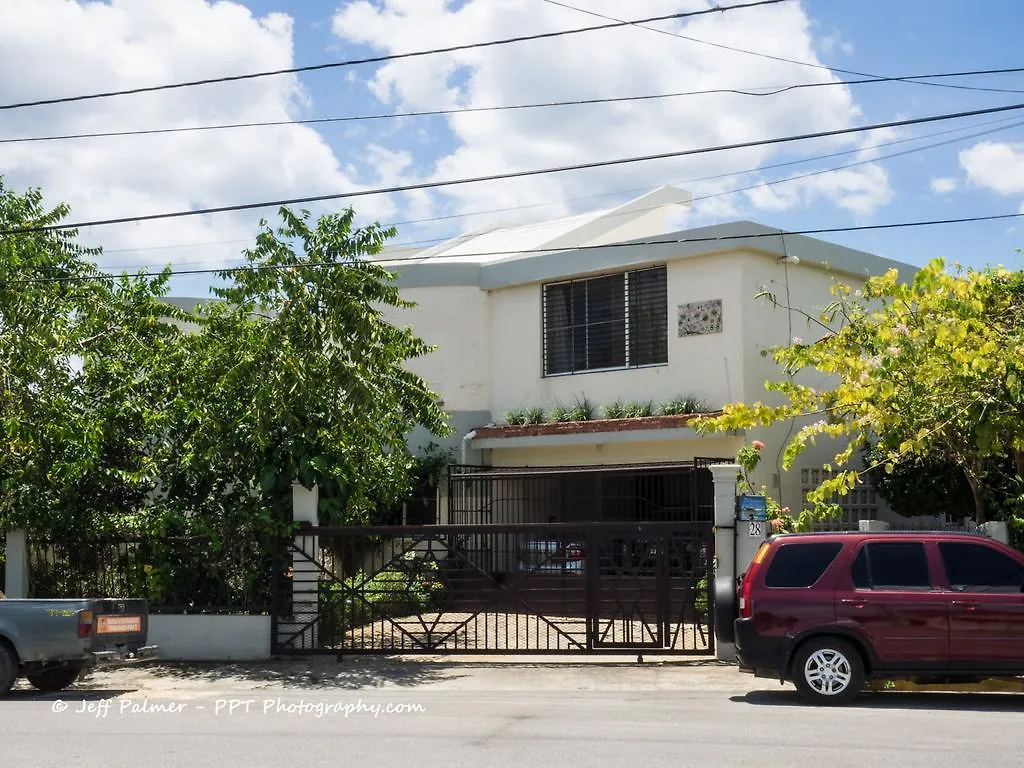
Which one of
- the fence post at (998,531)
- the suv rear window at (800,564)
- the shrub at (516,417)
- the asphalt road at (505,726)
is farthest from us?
the shrub at (516,417)

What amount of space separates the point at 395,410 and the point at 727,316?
6.53 metres

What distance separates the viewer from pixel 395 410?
54.4ft

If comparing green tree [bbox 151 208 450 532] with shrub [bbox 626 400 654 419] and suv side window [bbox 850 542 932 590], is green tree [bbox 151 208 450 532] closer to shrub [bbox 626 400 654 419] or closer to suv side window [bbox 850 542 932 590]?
shrub [bbox 626 400 654 419]

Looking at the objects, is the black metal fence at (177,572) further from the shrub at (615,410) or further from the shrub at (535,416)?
the shrub at (615,410)

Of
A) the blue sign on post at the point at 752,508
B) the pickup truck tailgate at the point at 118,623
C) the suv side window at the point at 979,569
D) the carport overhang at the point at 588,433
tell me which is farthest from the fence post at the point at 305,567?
the suv side window at the point at 979,569

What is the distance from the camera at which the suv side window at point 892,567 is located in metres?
11.9

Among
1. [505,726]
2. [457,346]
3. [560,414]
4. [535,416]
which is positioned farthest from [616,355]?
[505,726]

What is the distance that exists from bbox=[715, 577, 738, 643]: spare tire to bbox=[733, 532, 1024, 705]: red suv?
1102 mm

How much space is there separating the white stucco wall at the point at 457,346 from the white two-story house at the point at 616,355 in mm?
27

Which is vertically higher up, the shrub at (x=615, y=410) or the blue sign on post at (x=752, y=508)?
the shrub at (x=615, y=410)

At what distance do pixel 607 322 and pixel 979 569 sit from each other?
10829 mm

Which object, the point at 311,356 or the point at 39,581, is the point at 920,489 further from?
the point at 39,581

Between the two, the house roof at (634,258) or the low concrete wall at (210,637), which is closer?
the low concrete wall at (210,637)

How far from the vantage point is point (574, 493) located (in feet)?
69.4
